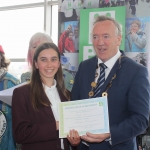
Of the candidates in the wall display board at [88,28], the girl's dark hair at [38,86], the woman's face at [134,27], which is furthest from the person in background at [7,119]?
the woman's face at [134,27]

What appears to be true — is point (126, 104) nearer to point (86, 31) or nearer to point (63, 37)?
point (86, 31)

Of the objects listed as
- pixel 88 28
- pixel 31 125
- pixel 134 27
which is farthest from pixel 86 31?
pixel 31 125

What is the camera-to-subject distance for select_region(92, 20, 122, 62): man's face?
6.57 ft

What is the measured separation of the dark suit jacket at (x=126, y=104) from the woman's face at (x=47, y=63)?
381 mm

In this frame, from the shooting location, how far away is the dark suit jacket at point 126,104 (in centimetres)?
178

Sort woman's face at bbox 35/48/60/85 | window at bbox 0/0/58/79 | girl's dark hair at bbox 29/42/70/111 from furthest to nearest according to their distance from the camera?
window at bbox 0/0/58/79 < woman's face at bbox 35/48/60/85 < girl's dark hair at bbox 29/42/70/111

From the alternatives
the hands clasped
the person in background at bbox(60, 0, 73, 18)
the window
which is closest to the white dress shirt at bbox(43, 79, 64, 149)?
the hands clasped

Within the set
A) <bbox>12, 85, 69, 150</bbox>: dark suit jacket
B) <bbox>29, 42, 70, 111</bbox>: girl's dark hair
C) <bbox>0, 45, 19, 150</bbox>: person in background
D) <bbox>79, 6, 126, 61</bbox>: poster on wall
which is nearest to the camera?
<bbox>12, 85, 69, 150</bbox>: dark suit jacket

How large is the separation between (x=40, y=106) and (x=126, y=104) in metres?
0.71

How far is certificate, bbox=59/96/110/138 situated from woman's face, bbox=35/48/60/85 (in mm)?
444

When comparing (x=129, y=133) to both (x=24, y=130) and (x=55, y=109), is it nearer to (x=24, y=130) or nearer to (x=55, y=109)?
→ (x=55, y=109)

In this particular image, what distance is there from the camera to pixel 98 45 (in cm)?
204

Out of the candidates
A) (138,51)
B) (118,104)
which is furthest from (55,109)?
(138,51)

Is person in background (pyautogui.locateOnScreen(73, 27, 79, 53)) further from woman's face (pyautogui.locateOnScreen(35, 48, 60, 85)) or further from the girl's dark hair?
woman's face (pyautogui.locateOnScreen(35, 48, 60, 85))
